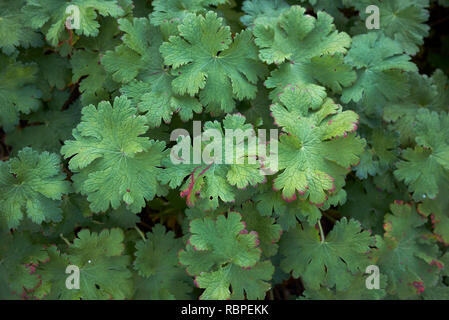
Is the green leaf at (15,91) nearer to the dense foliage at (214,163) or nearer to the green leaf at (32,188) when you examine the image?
the dense foliage at (214,163)

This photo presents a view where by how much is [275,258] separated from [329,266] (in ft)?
1.10

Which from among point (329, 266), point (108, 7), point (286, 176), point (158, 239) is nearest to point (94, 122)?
point (108, 7)

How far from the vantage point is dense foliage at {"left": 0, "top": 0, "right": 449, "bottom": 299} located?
75.5 inches

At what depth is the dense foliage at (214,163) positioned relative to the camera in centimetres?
192

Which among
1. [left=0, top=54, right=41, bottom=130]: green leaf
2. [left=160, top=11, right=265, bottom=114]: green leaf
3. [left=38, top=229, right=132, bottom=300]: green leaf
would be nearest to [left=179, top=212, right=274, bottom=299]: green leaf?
[left=38, top=229, right=132, bottom=300]: green leaf

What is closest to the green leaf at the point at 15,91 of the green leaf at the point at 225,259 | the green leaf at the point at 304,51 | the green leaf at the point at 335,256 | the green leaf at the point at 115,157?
the green leaf at the point at 115,157

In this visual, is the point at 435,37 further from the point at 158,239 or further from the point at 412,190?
the point at 158,239

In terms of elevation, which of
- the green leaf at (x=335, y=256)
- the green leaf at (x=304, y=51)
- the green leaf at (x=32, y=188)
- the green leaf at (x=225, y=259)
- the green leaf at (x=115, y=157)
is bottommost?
the green leaf at (x=335, y=256)

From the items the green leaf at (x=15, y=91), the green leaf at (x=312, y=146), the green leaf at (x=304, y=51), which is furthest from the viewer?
the green leaf at (x=15, y=91)

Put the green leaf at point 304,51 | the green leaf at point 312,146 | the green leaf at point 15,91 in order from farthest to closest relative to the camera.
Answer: the green leaf at point 15,91 → the green leaf at point 304,51 → the green leaf at point 312,146

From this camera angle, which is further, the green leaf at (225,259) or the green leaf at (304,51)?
the green leaf at (304,51)

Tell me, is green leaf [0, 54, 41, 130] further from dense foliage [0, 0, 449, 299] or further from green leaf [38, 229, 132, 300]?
green leaf [38, 229, 132, 300]

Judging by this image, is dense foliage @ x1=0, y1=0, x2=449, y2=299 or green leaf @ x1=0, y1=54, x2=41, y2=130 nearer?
dense foliage @ x1=0, y1=0, x2=449, y2=299

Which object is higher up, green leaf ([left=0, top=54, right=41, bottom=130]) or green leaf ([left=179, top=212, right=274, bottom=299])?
green leaf ([left=0, top=54, right=41, bottom=130])
